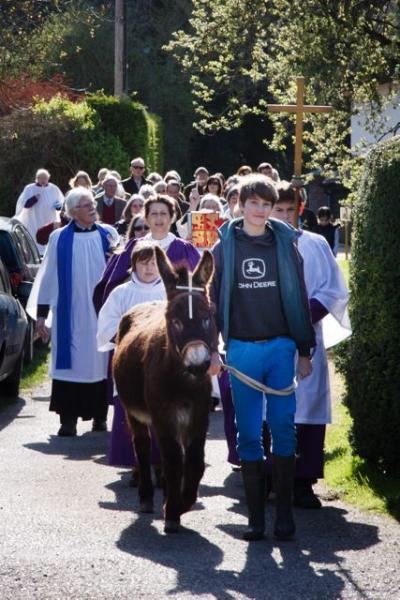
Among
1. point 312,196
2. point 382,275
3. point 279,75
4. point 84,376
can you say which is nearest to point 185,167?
point 312,196

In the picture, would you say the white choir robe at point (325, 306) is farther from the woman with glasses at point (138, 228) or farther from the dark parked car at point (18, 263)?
the dark parked car at point (18, 263)

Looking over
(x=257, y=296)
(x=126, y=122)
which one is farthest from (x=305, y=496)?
(x=126, y=122)

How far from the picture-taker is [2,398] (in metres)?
15.5

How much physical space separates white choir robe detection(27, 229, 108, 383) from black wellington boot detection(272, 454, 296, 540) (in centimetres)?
510

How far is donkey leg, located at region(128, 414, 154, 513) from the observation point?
955cm

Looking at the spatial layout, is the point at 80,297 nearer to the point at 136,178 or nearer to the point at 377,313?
the point at 377,313

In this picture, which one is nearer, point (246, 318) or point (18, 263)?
point (246, 318)

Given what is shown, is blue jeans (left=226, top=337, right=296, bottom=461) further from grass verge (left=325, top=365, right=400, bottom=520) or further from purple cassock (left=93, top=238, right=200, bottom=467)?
purple cassock (left=93, top=238, right=200, bottom=467)

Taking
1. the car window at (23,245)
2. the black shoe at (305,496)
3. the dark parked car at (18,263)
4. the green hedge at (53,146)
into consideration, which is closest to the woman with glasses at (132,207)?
the dark parked car at (18,263)

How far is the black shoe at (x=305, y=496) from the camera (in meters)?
9.70

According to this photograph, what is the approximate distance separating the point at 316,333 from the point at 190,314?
5.56 ft

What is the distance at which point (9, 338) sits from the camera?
14.7 metres

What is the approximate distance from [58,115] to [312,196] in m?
23.5

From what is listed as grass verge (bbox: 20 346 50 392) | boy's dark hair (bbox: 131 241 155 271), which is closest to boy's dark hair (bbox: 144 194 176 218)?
boy's dark hair (bbox: 131 241 155 271)
